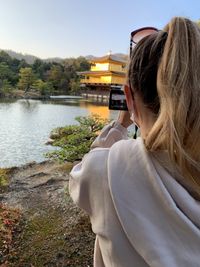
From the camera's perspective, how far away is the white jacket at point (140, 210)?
382 millimetres

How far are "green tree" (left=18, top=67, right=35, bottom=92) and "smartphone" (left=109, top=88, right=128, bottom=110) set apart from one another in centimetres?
1693

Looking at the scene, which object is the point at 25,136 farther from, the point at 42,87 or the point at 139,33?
the point at 42,87

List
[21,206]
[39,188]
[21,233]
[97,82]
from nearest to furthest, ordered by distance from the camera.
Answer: [21,233] < [21,206] < [39,188] < [97,82]

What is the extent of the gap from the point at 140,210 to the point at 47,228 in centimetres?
179

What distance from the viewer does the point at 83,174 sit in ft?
1.42

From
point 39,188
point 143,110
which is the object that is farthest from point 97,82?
point 143,110

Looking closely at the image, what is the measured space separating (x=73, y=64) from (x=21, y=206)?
2232 cm

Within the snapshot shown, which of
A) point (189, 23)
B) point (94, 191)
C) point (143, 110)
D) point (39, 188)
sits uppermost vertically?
point (189, 23)

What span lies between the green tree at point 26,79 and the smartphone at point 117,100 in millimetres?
16932

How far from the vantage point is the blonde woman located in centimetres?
37

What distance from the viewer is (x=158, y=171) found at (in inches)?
15.6

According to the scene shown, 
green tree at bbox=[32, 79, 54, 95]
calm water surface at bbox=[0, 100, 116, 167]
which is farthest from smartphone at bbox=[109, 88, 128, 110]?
green tree at bbox=[32, 79, 54, 95]

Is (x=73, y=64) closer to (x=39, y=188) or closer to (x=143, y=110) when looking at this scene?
(x=39, y=188)

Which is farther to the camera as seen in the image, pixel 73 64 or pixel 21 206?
pixel 73 64
